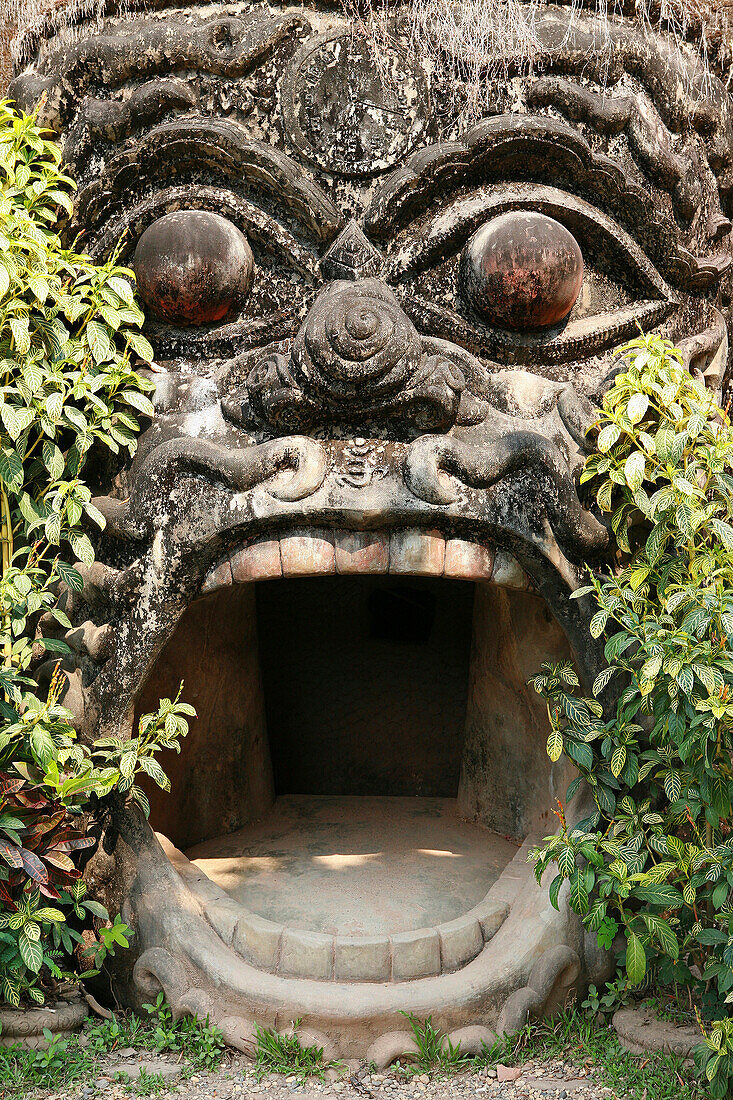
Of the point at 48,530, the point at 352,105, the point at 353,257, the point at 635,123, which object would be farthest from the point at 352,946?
the point at 635,123

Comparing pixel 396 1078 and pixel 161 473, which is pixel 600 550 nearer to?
pixel 161 473

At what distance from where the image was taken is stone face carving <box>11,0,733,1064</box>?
8.77 ft

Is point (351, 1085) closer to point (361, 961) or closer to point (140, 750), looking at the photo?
point (361, 961)

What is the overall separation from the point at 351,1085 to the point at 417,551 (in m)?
1.45

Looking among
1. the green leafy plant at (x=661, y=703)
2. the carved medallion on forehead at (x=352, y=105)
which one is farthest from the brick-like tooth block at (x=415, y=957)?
the carved medallion on forehead at (x=352, y=105)

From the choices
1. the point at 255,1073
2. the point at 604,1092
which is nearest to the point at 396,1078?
the point at 255,1073

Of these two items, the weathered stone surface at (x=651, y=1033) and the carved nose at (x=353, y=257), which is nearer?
the weathered stone surface at (x=651, y=1033)

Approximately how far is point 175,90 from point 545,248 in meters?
1.15

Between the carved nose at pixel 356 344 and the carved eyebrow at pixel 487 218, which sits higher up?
the carved eyebrow at pixel 487 218

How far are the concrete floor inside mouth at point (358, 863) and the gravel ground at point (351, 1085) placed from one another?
434mm

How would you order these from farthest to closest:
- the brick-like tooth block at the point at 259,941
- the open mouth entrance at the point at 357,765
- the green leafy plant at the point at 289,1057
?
the open mouth entrance at the point at 357,765 < the brick-like tooth block at the point at 259,941 < the green leafy plant at the point at 289,1057

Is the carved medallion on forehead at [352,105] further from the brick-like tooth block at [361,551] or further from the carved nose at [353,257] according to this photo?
the brick-like tooth block at [361,551]

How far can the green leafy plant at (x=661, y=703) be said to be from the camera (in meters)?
2.34

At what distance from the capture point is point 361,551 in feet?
8.96
